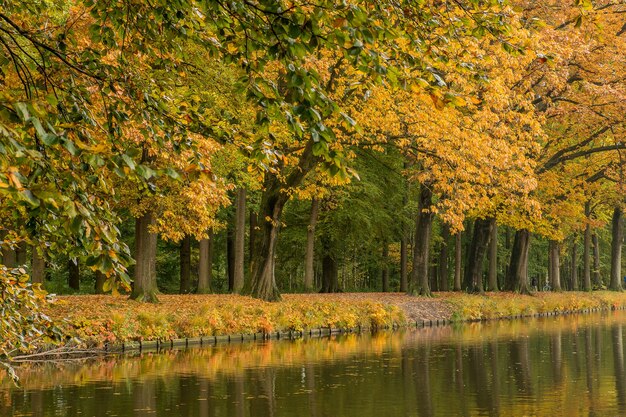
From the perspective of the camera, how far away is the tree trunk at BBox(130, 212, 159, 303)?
25.9 metres

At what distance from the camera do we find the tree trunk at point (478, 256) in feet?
135

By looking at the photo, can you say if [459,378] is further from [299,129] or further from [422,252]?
[422,252]

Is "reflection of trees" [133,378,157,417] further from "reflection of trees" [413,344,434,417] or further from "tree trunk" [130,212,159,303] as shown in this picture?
"tree trunk" [130,212,159,303]

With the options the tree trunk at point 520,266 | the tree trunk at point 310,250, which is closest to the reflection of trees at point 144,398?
the tree trunk at point 310,250

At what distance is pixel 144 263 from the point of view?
1037 inches

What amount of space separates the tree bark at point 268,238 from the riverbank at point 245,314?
844 millimetres

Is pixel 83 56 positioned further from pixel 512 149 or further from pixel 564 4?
pixel 564 4

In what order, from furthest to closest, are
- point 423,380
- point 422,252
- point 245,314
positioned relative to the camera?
point 422,252 < point 245,314 < point 423,380

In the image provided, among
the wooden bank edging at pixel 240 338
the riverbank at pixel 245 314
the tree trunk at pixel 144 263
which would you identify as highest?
the tree trunk at pixel 144 263

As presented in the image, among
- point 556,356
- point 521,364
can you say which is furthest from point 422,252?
point 521,364

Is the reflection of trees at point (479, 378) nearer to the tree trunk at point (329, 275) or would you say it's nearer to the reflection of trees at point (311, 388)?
the reflection of trees at point (311, 388)

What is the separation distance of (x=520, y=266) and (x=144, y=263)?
24651mm

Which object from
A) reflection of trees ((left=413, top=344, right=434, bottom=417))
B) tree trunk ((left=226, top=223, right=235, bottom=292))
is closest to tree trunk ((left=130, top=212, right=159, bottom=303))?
reflection of trees ((left=413, top=344, right=434, bottom=417))

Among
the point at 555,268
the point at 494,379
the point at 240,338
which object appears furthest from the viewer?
the point at 555,268
